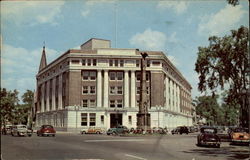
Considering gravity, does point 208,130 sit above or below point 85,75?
below

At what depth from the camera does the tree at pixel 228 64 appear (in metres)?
44.5

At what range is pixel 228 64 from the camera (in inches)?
1849

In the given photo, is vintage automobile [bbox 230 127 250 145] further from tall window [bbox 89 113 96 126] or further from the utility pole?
tall window [bbox 89 113 96 126]

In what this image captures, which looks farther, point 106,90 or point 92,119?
point 106,90

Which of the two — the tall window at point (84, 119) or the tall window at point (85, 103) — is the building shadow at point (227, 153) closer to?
the tall window at point (84, 119)

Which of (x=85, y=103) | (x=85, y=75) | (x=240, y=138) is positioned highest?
(x=85, y=75)

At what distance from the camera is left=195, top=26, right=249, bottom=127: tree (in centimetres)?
4451

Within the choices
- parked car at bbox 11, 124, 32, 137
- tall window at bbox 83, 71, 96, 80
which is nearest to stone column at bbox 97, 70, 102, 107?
tall window at bbox 83, 71, 96, 80

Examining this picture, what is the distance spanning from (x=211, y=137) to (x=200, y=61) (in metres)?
22.9

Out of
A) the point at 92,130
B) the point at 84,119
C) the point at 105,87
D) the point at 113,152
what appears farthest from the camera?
the point at 105,87

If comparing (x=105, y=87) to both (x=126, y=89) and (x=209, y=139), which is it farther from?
(x=209, y=139)

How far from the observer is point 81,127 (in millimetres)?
68688

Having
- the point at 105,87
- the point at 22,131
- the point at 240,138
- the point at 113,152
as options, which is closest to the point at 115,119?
the point at 105,87

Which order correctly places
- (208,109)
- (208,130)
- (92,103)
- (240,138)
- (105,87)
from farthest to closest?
(208,109), (105,87), (92,103), (240,138), (208,130)
